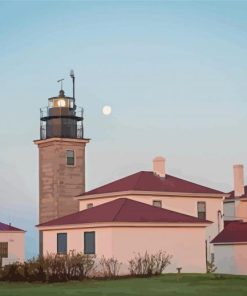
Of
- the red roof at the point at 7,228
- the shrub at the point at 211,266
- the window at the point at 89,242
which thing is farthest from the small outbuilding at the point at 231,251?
the red roof at the point at 7,228

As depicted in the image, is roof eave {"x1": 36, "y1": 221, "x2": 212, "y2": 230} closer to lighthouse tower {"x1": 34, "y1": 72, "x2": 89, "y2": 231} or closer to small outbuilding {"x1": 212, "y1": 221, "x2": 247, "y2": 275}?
small outbuilding {"x1": 212, "y1": 221, "x2": 247, "y2": 275}

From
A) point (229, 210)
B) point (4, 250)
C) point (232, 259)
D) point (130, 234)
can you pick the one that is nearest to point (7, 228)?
point (4, 250)

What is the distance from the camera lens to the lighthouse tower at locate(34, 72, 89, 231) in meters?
61.6

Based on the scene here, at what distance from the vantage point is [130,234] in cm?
4225

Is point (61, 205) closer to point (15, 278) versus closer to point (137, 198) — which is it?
point (137, 198)

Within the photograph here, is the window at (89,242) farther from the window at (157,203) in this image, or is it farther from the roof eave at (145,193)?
the window at (157,203)

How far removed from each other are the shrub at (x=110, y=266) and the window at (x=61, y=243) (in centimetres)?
374

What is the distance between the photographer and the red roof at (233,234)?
52062mm

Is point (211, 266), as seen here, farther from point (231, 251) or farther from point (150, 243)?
point (150, 243)

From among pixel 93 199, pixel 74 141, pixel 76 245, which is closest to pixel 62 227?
pixel 76 245

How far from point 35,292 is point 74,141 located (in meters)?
34.8

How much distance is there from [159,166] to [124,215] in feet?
48.5

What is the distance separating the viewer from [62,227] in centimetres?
4522

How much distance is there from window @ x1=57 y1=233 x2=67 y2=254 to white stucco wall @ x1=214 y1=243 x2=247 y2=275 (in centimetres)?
1214
